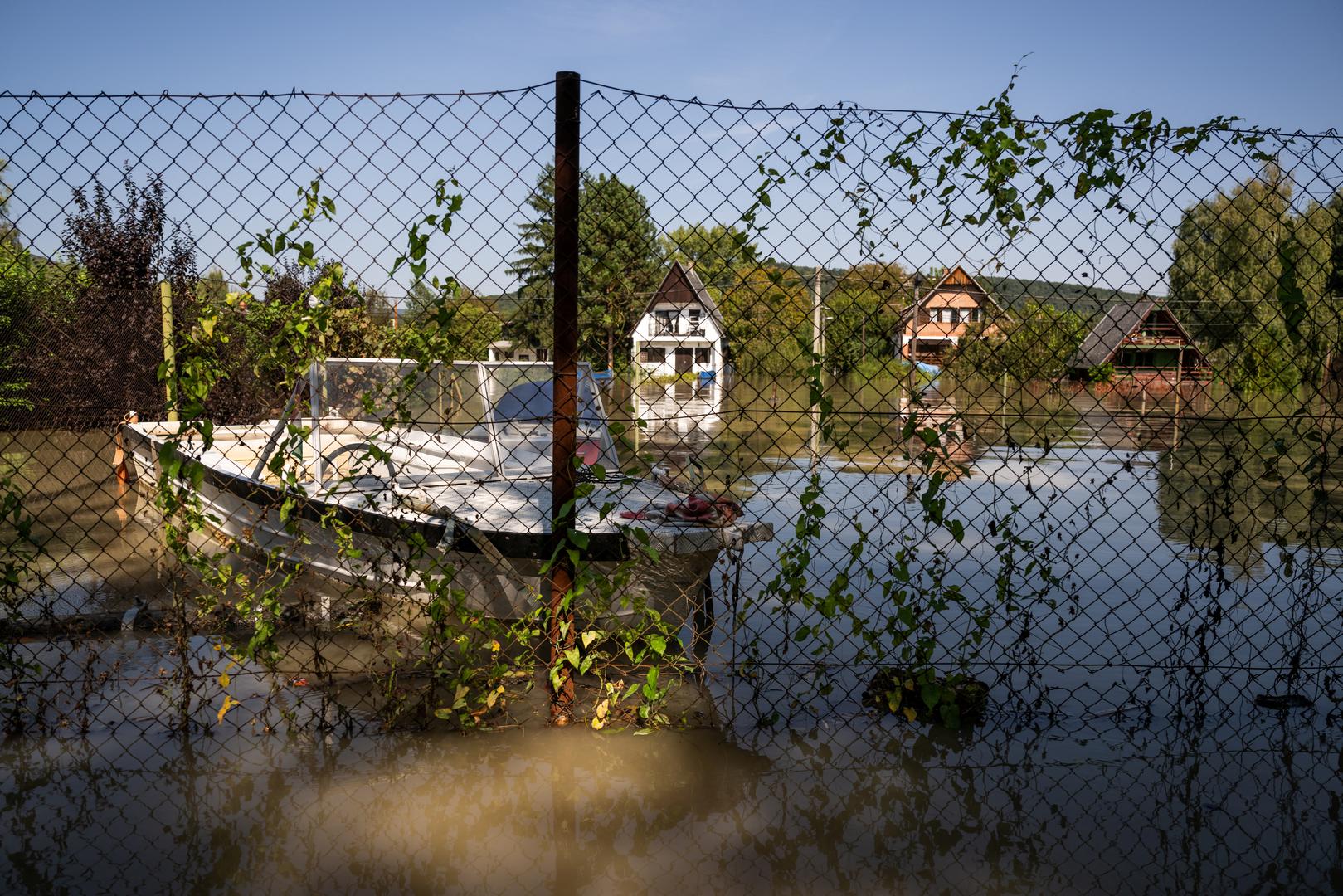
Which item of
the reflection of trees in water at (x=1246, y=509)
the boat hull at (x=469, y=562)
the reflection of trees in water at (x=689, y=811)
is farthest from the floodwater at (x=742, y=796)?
the boat hull at (x=469, y=562)

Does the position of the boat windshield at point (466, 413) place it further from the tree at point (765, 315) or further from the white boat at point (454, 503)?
the tree at point (765, 315)

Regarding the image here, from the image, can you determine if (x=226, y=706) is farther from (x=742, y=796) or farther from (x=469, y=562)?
(x=742, y=796)

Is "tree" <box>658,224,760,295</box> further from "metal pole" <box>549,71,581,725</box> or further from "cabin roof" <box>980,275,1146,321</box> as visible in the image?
"cabin roof" <box>980,275,1146,321</box>

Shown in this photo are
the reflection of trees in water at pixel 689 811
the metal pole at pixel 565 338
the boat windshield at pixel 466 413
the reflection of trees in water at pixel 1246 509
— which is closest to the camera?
the reflection of trees in water at pixel 689 811

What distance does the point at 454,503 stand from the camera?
17.3ft

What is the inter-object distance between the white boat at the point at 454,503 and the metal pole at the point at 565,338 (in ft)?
0.35

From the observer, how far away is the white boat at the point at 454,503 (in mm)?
3533

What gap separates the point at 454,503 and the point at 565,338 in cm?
218

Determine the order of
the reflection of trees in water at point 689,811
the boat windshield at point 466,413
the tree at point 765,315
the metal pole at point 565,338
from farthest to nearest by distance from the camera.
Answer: the boat windshield at point 466,413 → the tree at point 765,315 → the metal pole at point 565,338 → the reflection of trees in water at point 689,811

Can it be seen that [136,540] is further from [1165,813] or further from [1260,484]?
[1260,484]

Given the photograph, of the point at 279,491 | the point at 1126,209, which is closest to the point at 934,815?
the point at 1126,209

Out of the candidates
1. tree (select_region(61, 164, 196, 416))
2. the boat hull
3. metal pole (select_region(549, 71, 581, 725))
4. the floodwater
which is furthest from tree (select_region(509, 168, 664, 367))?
tree (select_region(61, 164, 196, 416))

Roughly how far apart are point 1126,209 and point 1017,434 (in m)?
17.1

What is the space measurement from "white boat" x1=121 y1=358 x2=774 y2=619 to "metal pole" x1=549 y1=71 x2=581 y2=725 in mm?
105
